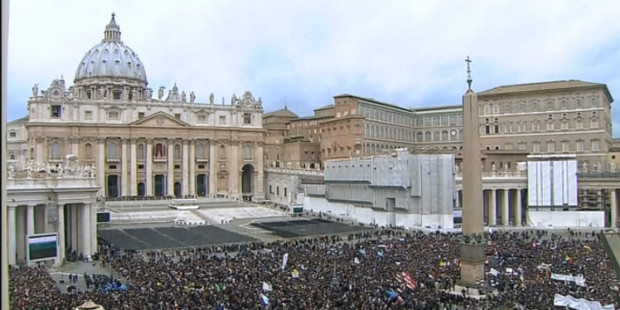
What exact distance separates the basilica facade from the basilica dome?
1839cm

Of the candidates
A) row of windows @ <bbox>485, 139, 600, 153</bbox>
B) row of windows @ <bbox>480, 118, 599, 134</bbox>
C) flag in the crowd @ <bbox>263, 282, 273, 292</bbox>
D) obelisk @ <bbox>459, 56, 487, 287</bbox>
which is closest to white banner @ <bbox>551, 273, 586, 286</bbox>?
obelisk @ <bbox>459, 56, 487, 287</bbox>

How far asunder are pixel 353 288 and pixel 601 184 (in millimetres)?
37538

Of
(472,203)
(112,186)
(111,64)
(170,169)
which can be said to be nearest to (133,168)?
(112,186)

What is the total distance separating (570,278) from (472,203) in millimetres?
4406

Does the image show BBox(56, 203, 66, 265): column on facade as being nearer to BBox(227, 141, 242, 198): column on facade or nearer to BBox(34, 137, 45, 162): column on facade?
BBox(34, 137, 45, 162): column on facade

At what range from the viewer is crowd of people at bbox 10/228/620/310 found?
18.8m

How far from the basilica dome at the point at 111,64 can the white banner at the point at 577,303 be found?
85.8 m

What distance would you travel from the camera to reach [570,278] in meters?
22.1

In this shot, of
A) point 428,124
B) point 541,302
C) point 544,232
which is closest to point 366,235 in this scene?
point 544,232

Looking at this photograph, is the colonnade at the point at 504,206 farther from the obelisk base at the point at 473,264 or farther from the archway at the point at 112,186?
the archway at the point at 112,186

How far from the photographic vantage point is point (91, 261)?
31922 millimetres

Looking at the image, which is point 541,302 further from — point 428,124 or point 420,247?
point 428,124

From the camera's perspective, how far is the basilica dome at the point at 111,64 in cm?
9431

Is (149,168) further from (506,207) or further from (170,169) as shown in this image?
(506,207)
